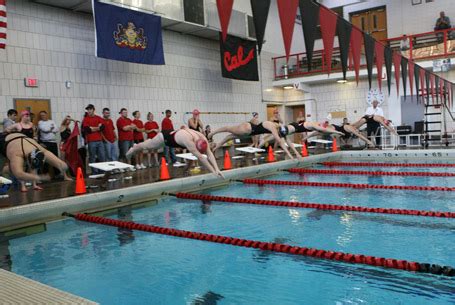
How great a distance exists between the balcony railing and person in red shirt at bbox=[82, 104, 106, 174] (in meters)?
5.26

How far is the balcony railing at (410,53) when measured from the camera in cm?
1339

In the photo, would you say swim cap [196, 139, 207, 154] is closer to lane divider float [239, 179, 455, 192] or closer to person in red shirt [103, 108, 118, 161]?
lane divider float [239, 179, 455, 192]

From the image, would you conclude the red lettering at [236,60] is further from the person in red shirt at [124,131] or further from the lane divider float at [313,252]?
the lane divider float at [313,252]

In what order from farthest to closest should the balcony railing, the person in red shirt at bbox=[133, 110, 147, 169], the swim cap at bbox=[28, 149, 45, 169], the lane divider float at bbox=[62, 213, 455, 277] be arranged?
the balcony railing, the person in red shirt at bbox=[133, 110, 147, 169], the swim cap at bbox=[28, 149, 45, 169], the lane divider float at bbox=[62, 213, 455, 277]

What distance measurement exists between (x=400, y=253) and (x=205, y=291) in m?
1.72

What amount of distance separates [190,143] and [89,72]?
4915 mm

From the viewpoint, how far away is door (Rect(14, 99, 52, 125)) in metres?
8.48

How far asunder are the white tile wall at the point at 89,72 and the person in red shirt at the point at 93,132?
51.5 inches

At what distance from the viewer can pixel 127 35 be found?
9633 millimetres

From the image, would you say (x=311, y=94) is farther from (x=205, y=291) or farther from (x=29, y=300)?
(x=29, y=300)

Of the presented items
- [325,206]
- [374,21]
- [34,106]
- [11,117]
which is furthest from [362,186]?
[374,21]

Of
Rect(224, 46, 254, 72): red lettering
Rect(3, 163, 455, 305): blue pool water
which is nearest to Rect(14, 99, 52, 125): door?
Rect(3, 163, 455, 305): blue pool water

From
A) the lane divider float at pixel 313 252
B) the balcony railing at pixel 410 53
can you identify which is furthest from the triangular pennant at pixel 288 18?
the balcony railing at pixel 410 53

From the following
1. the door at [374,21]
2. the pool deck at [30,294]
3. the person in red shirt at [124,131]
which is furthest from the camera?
the door at [374,21]
